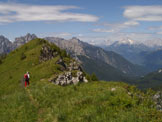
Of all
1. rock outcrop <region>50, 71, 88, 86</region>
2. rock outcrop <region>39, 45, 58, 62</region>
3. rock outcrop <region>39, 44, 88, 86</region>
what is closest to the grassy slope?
rock outcrop <region>39, 44, 88, 86</region>

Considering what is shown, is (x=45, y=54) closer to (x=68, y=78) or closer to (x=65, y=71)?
(x=65, y=71)

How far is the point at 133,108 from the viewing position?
43.9ft

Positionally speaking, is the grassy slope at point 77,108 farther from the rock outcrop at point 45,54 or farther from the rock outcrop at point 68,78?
the rock outcrop at point 45,54

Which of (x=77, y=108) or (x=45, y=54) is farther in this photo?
(x=45, y=54)

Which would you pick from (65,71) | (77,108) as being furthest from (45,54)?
(77,108)

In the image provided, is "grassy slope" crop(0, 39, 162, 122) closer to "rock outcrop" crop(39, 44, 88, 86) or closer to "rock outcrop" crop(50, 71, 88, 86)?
"rock outcrop" crop(39, 44, 88, 86)

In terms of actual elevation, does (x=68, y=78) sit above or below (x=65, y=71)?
below

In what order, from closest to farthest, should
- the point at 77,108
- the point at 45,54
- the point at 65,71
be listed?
the point at 77,108, the point at 65,71, the point at 45,54

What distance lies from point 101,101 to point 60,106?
3.37 m

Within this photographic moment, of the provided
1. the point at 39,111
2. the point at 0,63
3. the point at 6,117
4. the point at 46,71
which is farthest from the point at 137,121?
the point at 0,63

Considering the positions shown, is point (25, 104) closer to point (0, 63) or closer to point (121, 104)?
point (121, 104)

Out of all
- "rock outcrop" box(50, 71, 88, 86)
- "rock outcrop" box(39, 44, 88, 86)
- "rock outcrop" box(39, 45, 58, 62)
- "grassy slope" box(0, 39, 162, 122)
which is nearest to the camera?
"grassy slope" box(0, 39, 162, 122)

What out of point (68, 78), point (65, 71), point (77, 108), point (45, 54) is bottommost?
point (68, 78)

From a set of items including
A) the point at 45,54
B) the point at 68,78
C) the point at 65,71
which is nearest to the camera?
the point at 68,78
